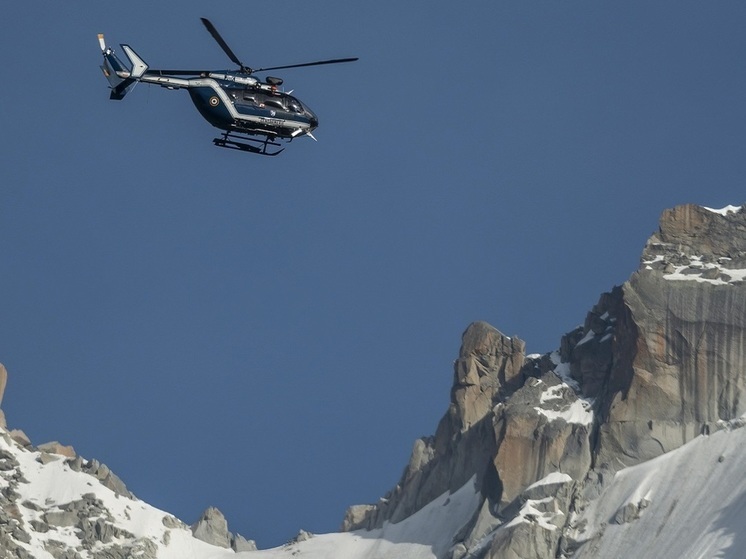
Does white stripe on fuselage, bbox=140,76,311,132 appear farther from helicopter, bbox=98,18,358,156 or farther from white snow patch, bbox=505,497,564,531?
white snow patch, bbox=505,497,564,531

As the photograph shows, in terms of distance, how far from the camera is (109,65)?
115 metres

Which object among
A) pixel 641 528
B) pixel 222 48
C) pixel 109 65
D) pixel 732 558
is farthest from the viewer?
pixel 641 528

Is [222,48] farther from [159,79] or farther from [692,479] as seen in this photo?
[692,479]

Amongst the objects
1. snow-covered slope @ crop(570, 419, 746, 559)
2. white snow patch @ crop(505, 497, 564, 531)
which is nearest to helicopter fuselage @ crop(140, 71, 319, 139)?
snow-covered slope @ crop(570, 419, 746, 559)

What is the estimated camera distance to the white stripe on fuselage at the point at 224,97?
111312 mm

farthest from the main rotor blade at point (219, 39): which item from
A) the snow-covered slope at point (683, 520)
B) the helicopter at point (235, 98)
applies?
the snow-covered slope at point (683, 520)

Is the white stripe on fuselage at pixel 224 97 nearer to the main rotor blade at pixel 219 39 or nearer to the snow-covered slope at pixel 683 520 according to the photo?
the main rotor blade at pixel 219 39

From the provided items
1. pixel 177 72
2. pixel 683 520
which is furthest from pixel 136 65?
pixel 683 520

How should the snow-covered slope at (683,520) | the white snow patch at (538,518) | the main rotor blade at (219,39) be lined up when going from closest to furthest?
the main rotor blade at (219,39), the snow-covered slope at (683,520), the white snow patch at (538,518)

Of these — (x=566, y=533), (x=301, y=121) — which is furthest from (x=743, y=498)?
(x=301, y=121)

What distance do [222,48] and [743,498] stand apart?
98.1 meters

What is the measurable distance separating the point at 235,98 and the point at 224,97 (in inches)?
25.1

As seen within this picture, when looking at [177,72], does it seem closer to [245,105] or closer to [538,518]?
[245,105]

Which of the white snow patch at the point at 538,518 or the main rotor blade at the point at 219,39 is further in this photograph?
the white snow patch at the point at 538,518
